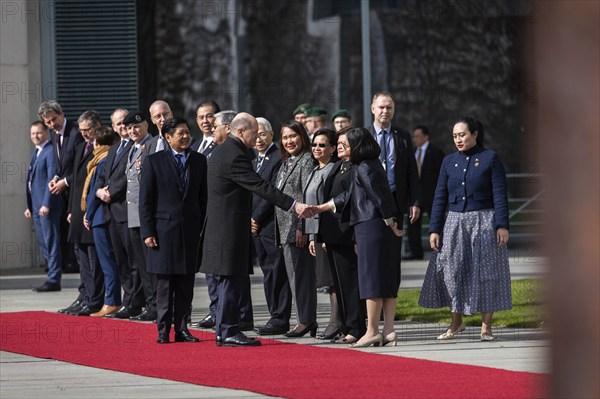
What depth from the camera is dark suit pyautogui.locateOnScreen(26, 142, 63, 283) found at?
13438 mm

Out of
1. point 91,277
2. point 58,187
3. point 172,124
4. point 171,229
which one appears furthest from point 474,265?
point 58,187

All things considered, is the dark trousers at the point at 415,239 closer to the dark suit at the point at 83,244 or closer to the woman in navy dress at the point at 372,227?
the dark suit at the point at 83,244

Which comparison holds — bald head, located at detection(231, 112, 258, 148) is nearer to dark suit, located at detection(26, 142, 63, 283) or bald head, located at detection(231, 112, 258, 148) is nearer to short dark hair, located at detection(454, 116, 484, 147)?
short dark hair, located at detection(454, 116, 484, 147)

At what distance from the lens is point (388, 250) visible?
8586mm

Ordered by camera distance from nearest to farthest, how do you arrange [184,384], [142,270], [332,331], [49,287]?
[184,384], [332,331], [142,270], [49,287]

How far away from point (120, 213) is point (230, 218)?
2.65 metres

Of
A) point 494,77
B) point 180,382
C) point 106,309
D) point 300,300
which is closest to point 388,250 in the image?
point 300,300

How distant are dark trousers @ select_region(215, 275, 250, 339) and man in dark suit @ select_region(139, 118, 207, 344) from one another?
1.30ft

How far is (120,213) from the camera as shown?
11.0 meters

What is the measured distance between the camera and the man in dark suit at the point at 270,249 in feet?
32.1

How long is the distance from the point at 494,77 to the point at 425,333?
21.7m

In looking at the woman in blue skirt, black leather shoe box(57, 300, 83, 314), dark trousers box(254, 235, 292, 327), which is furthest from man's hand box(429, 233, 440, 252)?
black leather shoe box(57, 300, 83, 314)

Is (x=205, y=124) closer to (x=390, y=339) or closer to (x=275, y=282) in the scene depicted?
(x=275, y=282)

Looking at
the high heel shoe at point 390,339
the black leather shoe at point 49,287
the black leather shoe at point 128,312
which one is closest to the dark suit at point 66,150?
the black leather shoe at point 49,287
